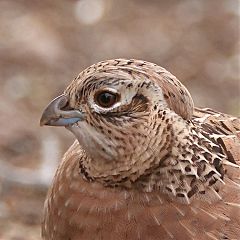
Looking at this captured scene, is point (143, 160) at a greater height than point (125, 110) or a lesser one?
lesser

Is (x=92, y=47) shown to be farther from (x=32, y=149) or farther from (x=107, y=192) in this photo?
(x=107, y=192)

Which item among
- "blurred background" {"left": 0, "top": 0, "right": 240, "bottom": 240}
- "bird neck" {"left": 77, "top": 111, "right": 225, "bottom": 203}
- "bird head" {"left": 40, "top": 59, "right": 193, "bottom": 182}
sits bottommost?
"bird neck" {"left": 77, "top": 111, "right": 225, "bottom": 203}

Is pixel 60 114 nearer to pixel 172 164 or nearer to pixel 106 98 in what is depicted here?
pixel 106 98

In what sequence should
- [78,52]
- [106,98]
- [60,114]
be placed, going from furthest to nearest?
[78,52] → [60,114] → [106,98]

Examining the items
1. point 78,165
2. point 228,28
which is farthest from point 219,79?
point 78,165

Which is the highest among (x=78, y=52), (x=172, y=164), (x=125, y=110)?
(x=78, y=52)

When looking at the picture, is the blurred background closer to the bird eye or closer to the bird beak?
the bird beak

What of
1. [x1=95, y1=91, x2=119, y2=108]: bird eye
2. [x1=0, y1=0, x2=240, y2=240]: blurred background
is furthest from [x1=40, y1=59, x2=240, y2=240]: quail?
[x1=0, y1=0, x2=240, y2=240]: blurred background

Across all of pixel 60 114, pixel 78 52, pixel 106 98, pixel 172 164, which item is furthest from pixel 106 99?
pixel 78 52
